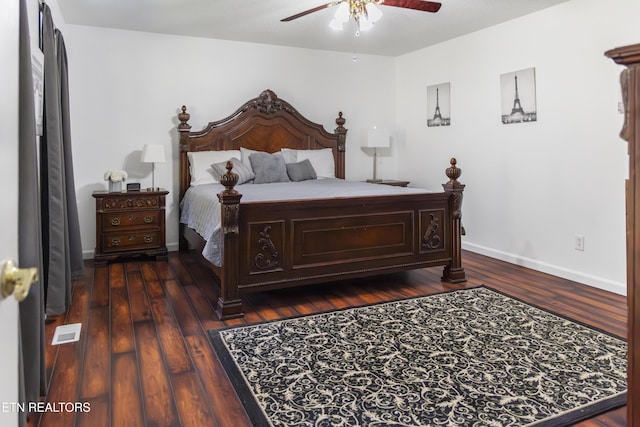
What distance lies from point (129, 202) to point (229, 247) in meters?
1.97

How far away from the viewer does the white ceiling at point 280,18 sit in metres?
3.91

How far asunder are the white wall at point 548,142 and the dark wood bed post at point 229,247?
283cm

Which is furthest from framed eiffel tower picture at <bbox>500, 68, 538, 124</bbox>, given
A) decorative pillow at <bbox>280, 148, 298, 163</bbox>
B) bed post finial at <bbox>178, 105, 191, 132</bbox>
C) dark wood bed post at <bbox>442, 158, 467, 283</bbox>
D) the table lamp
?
the table lamp

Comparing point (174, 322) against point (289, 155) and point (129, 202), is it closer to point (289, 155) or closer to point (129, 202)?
point (129, 202)

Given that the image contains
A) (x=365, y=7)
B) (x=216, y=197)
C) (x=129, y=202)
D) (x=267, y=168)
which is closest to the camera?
(x=365, y=7)

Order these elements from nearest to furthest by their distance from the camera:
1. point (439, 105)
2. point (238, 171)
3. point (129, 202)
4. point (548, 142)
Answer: point (548, 142) < point (129, 202) < point (238, 171) < point (439, 105)

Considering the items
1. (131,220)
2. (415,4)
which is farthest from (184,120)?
(415,4)

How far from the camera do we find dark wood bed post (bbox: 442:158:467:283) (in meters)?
3.84

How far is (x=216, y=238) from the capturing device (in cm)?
330

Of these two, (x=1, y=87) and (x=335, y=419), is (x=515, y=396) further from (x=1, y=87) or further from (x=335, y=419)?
(x=1, y=87)

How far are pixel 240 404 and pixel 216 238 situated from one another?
1.50m

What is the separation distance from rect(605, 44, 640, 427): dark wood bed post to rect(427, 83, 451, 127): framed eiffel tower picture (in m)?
4.44

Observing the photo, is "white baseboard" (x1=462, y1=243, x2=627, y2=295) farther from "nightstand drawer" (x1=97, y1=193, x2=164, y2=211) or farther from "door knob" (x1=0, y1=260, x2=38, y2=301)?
"door knob" (x1=0, y1=260, x2=38, y2=301)

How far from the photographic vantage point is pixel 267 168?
487 centimetres
